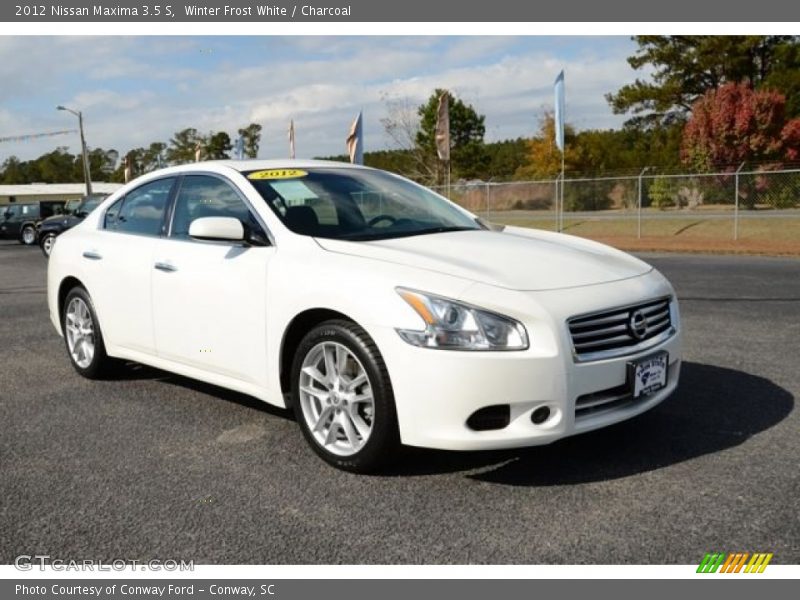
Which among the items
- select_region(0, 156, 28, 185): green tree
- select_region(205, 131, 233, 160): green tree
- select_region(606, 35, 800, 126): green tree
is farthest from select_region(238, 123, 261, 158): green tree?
select_region(0, 156, 28, 185): green tree

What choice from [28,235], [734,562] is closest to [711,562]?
[734,562]

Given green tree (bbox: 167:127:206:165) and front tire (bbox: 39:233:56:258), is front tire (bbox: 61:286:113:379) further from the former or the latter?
green tree (bbox: 167:127:206:165)

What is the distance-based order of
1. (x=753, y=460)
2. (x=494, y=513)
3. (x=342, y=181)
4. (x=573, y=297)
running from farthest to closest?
(x=342, y=181)
(x=753, y=460)
(x=573, y=297)
(x=494, y=513)

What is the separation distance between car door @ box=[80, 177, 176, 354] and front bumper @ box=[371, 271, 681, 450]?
218 cm

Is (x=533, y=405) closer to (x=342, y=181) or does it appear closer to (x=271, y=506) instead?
(x=271, y=506)

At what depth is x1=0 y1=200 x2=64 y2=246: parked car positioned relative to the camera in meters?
30.7

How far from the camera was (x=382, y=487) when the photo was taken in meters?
3.79

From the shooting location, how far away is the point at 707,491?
11.9 ft

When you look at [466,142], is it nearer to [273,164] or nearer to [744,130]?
[744,130]

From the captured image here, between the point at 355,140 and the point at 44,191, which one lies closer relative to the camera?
the point at 355,140

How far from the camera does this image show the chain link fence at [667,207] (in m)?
24.1

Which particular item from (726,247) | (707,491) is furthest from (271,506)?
(726,247)

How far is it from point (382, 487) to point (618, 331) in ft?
4.39

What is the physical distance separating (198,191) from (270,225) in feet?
2.88
